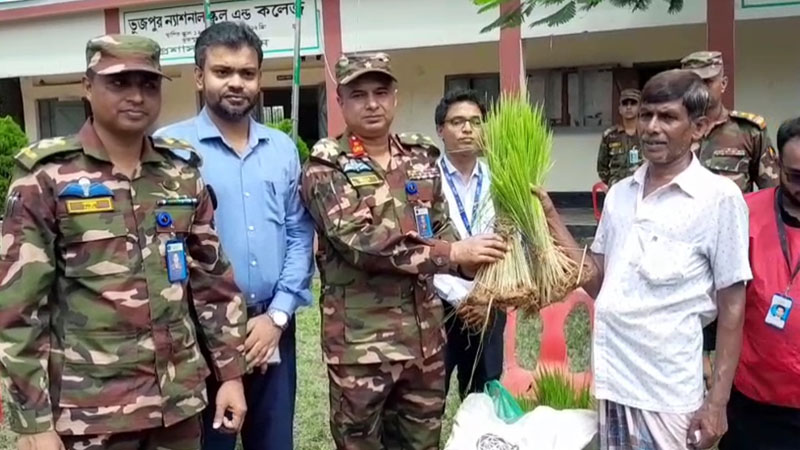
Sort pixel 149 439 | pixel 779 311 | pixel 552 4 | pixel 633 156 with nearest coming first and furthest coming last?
pixel 149 439
pixel 779 311
pixel 552 4
pixel 633 156

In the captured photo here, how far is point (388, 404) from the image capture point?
8.90 feet

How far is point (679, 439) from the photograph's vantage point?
7.34 feet

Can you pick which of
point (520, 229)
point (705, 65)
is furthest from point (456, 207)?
point (705, 65)

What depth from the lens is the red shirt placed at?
2.30 m

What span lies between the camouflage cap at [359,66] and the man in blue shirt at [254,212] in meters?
0.27

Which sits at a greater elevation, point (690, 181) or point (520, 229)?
point (690, 181)

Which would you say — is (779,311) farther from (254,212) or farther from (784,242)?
(254,212)

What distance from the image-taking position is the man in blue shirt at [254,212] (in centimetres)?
249

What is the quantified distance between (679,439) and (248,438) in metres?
1.43

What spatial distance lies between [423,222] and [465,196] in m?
0.95

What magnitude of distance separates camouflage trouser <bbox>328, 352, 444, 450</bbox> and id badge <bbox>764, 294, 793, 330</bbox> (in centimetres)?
105

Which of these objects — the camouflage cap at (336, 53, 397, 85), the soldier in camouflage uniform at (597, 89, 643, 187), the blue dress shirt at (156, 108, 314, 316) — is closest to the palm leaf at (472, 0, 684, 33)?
the soldier in camouflage uniform at (597, 89, 643, 187)

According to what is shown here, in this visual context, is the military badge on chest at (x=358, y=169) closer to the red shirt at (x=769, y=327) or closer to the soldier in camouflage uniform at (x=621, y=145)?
the red shirt at (x=769, y=327)

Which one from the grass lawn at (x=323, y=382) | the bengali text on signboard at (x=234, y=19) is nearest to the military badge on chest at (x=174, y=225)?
the grass lawn at (x=323, y=382)
